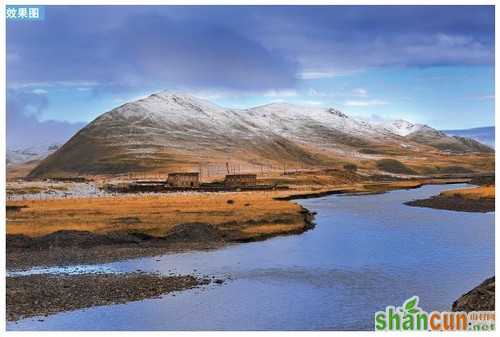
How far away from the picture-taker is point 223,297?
808 inches

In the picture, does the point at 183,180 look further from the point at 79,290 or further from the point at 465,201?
the point at 79,290

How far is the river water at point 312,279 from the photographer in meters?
18.2

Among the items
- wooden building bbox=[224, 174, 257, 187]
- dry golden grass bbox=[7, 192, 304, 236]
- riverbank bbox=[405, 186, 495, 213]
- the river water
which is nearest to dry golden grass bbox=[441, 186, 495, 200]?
riverbank bbox=[405, 186, 495, 213]

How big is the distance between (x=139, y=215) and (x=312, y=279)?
61.9 feet

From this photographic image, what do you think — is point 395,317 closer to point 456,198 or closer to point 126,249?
point 126,249

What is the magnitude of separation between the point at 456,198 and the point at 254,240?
26061 mm

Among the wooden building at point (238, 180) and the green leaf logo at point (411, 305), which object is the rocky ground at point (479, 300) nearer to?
the green leaf logo at point (411, 305)

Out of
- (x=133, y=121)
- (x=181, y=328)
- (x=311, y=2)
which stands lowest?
(x=181, y=328)

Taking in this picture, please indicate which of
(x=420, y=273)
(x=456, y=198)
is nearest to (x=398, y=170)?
(x=456, y=198)

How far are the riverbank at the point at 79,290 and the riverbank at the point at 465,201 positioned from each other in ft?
96.8

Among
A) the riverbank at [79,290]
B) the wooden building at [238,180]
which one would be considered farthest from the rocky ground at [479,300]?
the wooden building at [238,180]

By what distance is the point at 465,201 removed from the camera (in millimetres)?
50688

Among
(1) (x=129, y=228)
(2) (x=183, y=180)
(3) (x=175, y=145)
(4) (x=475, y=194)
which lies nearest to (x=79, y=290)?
(1) (x=129, y=228)

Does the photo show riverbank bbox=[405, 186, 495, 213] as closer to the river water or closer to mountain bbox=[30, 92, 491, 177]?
the river water
